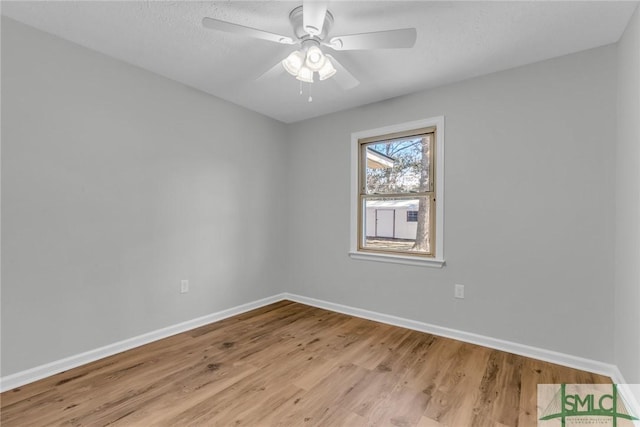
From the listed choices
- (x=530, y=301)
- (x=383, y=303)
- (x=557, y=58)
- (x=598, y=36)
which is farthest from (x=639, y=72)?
(x=383, y=303)

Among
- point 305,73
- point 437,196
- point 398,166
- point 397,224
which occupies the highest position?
point 305,73

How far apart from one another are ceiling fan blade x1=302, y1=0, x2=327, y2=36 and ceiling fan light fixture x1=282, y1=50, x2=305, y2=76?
176 millimetres

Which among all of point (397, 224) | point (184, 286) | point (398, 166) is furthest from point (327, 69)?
point (184, 286)

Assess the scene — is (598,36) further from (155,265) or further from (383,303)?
(155,265)

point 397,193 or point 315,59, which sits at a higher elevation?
point 315,59

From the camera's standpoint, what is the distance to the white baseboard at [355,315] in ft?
6.60

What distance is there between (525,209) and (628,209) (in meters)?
0.64

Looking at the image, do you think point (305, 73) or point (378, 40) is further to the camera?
point (305, 73)

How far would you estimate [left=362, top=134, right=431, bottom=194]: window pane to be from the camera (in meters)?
3.06

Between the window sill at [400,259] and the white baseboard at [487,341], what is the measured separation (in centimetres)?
59

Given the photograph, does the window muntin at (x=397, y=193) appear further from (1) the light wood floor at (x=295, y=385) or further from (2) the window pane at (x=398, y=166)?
(1) the light wood floor at (x=295, y=385)

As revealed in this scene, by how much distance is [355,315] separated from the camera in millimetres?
3393

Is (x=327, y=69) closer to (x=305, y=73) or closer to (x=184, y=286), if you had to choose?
(x=305, y=73)

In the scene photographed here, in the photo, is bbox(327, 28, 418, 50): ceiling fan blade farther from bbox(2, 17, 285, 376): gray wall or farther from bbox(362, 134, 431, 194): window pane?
bbox(2, 17, 285, 376): gray wall
